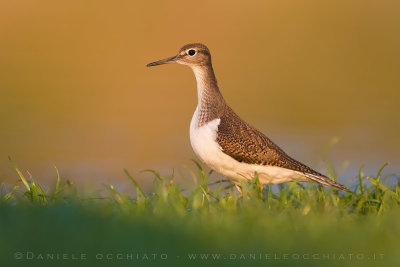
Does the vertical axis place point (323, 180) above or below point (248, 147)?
below

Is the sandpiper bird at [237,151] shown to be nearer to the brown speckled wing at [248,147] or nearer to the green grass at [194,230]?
the brown speckled wing at [248,147]

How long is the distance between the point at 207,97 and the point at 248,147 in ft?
3.04

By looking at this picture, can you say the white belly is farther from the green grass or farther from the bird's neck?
the green grass

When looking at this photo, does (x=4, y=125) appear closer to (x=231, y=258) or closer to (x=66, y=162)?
(x=66, y=162)

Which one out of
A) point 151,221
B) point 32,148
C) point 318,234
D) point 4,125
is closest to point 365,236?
point 318,234

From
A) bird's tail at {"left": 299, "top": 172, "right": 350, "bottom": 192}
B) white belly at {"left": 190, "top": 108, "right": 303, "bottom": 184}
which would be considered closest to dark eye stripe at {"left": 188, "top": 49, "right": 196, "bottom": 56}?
white belly at {"left": 190, "top": 108, "right": 303, "bottom": 184}

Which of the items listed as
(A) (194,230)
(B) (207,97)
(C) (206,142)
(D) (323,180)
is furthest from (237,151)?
(A) (194,230)

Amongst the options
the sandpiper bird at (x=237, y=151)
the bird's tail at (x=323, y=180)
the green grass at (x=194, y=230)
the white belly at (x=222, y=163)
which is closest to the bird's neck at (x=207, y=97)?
the sandpiper bird at (x=237, y=151)

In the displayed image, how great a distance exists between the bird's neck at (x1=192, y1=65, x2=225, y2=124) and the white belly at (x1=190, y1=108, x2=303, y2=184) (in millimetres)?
135

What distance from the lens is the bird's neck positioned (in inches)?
344

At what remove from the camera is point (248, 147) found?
855 cm

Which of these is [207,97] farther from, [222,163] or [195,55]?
[222,163]

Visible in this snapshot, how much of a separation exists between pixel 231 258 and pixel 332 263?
0.77 meters

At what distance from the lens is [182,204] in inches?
279
